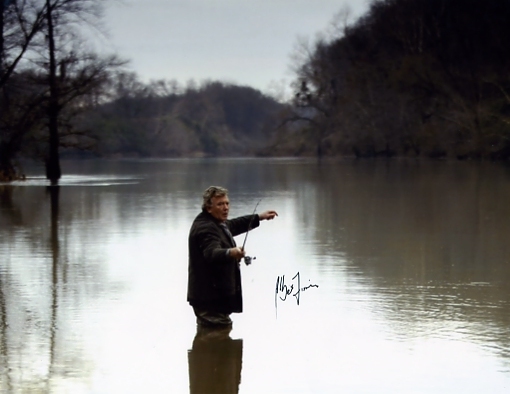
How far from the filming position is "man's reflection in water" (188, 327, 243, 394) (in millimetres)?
7293

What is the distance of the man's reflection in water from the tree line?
2143 inches

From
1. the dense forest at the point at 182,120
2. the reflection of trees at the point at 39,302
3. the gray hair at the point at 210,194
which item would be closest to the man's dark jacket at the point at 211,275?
the gray hair at the point at 210,194

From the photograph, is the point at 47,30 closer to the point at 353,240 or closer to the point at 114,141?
the point at 353,240

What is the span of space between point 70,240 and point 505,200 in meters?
11.5

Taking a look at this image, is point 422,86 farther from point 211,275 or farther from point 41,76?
point 211,275

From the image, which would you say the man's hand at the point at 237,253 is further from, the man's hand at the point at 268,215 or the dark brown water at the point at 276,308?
the man's hand at the point at 268,215

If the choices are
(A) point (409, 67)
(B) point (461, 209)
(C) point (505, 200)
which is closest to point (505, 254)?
(B) point (461, 209)
